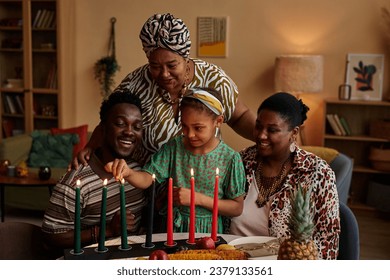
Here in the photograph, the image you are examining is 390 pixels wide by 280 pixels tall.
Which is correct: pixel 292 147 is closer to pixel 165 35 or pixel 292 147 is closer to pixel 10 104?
pixel 165 35

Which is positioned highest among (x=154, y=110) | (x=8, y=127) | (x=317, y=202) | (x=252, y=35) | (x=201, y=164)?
(x=252, y=35)

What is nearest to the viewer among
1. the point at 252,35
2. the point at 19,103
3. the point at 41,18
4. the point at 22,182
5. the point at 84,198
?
the point at 84,198

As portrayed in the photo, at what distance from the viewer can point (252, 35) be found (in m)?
4.73

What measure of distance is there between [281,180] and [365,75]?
3090mm

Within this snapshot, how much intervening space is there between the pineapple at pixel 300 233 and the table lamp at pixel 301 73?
3168 millimetres

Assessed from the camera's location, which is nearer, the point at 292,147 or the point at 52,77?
the point at 292,147

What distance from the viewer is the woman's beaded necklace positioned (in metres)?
1.73

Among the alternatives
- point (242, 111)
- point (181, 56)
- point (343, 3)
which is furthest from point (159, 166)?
point (343, 3)

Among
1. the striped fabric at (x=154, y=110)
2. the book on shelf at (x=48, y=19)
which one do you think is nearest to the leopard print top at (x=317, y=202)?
the striped fabric at (x=154, y=110)

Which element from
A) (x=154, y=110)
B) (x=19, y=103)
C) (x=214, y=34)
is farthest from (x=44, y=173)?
(x=154, y=110)

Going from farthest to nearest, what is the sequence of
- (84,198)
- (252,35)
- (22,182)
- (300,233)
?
1. (252,35)
2. (22,182)
3. (84,198)
4. (300,233)

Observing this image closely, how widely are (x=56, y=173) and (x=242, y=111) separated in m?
2.46

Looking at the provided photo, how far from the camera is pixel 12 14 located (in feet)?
17.7

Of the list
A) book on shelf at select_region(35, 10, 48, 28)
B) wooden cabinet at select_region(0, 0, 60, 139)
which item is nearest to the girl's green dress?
wooden cabinet at select_region(0, 0, 60, 139)
